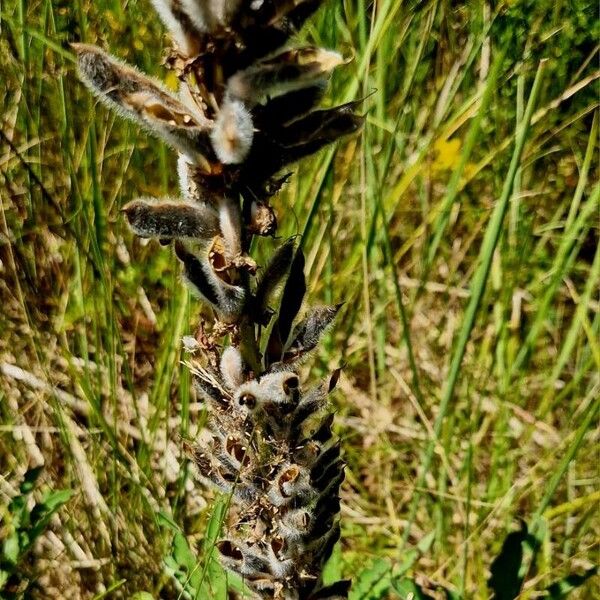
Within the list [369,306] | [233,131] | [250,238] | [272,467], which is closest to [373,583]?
[272,467]

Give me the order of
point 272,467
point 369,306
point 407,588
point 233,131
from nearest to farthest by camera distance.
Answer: point 233,131, point 272,467, point 407,588, point 369,306

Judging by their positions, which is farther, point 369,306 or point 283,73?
point 369,306

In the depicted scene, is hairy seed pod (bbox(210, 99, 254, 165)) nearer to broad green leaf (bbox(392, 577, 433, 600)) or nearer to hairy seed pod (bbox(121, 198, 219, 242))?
hairy seed pod (bbox(121, 198, 219, 242))

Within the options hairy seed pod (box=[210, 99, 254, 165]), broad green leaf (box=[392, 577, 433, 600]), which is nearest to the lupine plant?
hairy seed pod (box=[210, 99, 254, 165])

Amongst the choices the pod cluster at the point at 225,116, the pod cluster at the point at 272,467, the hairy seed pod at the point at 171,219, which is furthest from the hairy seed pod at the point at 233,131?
the pod cluster at the point at 272,467

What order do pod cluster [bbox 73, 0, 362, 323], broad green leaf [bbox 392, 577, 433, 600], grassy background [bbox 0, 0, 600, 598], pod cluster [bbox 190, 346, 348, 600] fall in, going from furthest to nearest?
1. grassy background [bbox 0, 0, 600, 598]
2. broad green leaf [bbox 392, 577, 433, 600]
3. pod cluster [bbox 190, 346, 348, 600]
4. pod cluster [bbox 73, 0, 362, 323]

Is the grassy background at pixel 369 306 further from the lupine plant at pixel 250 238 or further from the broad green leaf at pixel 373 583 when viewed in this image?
the lupine plant at pixel 250 238

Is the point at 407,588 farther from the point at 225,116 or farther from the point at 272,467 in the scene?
the point at 225,116
